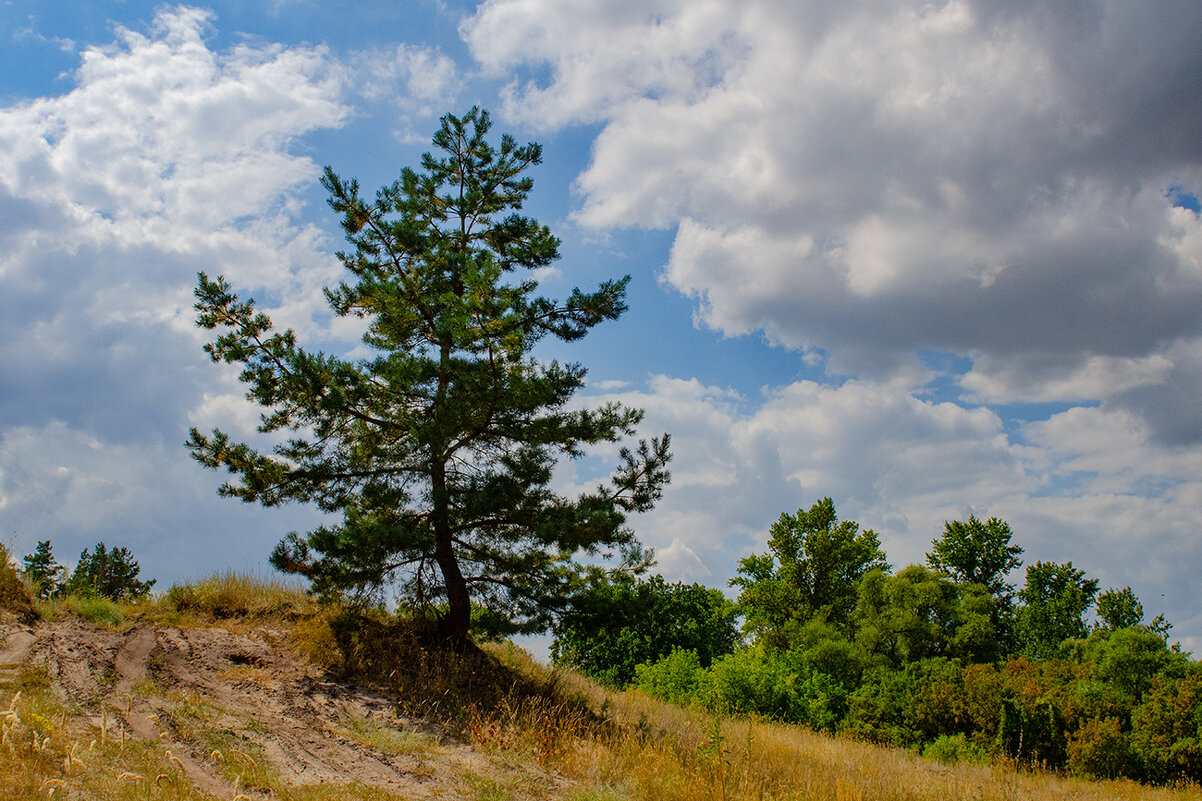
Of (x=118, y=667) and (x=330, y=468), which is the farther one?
(x=330, y=468)

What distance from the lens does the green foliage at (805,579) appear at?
3250cm

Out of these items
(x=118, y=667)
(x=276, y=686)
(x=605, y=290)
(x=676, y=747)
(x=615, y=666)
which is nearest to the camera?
(x=118, y=667)

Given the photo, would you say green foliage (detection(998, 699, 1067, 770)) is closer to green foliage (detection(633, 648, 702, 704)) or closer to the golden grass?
the golden grass

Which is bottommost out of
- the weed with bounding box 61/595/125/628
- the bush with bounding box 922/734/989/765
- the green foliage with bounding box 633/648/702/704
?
the bush with bounding box 922/734/989/765

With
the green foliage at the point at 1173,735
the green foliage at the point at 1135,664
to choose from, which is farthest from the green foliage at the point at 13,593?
the green foliage at the point at 1135,664

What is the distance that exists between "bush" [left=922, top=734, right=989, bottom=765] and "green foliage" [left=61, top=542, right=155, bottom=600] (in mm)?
20593

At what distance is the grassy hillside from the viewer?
7359mm

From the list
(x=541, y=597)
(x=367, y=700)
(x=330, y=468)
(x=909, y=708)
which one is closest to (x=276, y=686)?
(x=367, y=700)

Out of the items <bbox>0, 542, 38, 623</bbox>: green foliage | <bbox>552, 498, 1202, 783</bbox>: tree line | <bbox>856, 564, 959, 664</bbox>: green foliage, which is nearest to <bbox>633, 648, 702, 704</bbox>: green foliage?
<bbox>552, 498, 1202, 783</bbox>: tree line

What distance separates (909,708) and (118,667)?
21.9 m

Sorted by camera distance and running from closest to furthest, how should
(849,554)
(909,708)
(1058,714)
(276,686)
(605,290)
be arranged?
(276,686)
(605,290)
(1058,714)
(909,708)
(849,554)

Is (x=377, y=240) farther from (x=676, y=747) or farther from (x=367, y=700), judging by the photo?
(x=676, y=747)

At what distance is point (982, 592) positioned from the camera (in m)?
35.2

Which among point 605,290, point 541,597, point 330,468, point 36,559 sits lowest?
point 36,559
